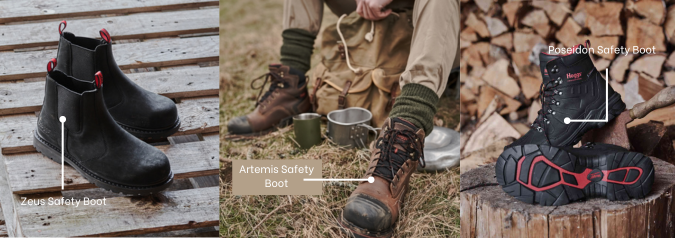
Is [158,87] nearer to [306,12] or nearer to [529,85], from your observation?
[306,12]

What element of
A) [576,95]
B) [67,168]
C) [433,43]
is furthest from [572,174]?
[67,168]

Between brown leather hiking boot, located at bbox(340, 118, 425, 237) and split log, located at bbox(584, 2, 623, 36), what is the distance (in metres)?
0.80

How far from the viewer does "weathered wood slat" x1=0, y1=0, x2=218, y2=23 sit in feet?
6.91

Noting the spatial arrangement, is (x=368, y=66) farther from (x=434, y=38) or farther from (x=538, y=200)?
(x=538, y=200)

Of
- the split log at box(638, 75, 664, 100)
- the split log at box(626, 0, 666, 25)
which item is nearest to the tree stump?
the split log at box(638, 75, 664, 100)

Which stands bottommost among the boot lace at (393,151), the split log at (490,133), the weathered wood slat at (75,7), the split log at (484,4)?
the split log at (490,133)

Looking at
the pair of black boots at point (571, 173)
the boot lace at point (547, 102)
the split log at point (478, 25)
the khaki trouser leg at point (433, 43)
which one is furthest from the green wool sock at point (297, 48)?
the pair of black boots at point (571, 173)

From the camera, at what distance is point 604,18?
1806 millimetres

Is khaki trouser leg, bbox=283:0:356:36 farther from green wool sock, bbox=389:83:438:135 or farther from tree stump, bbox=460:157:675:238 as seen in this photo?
→ tree stump, bbox=460:157:675:238

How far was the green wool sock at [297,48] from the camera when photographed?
6.50ft

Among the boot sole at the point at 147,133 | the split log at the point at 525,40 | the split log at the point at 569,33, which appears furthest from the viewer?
the split log at the point at 525,40

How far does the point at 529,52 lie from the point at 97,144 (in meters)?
1.49

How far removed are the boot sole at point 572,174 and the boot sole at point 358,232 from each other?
0.32 m

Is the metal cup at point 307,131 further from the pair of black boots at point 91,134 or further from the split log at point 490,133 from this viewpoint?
the split log at point 490,133
